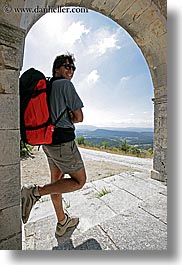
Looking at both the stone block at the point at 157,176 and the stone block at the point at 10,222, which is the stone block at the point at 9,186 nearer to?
the stone block at the point at 10,222

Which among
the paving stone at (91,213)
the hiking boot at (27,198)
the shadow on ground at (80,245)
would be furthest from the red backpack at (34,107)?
the paving stone at (91,213)

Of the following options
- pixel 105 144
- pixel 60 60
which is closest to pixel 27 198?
Answer: pixel 60 60

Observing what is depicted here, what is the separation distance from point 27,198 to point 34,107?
440mm

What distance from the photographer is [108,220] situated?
4.22 feet

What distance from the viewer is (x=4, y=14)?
89 centimetres

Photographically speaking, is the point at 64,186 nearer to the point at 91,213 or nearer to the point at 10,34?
the point at 91,213

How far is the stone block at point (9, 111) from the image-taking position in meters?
0.94

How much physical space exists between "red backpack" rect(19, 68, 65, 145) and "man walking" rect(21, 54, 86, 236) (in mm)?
37

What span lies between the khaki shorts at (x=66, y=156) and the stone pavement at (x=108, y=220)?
336 mm

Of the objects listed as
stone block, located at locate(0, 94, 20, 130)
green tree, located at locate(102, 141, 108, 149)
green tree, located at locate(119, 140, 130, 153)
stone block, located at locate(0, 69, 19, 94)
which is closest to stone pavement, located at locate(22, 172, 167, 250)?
stone block, located at locate(0, 94, 20, 130)

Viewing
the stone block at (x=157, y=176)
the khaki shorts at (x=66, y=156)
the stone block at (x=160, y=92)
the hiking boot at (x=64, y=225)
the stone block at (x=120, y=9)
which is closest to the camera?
the khaki shorts at (x=66, y=156)

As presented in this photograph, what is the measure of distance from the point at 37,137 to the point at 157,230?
0.76 m

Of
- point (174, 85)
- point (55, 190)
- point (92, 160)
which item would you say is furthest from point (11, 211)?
point (92, 160)

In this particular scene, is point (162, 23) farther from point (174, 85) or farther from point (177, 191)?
point (177, 191)
